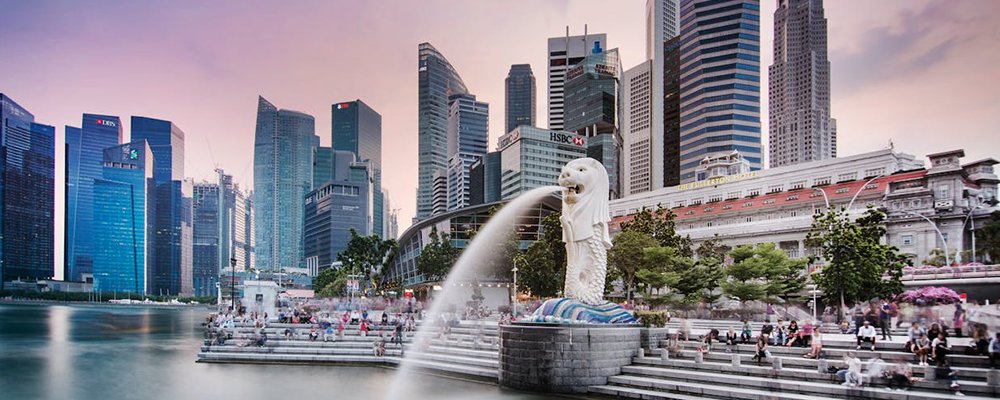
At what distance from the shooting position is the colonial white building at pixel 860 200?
56062 millimetres

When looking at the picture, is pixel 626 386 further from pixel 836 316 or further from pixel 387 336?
pixel 836 316

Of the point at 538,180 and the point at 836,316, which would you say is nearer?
the point at 836,316

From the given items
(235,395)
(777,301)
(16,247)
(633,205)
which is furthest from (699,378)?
(16,247)

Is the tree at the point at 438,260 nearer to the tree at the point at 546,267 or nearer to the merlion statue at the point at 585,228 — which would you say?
the tree at the point at 546,267

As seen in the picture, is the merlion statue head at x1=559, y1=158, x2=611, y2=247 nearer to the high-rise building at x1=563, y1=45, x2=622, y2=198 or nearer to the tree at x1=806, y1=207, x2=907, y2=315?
the tree at x1=806, y1=207, x2=907, y2=315

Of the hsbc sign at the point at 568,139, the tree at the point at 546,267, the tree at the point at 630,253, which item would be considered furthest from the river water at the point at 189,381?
the hsbc sign at the point at 568,139

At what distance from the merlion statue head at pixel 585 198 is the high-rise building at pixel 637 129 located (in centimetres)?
16105

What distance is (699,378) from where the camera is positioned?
20484mm

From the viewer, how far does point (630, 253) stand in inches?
1898

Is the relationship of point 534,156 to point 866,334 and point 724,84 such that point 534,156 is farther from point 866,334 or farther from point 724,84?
point 866,334

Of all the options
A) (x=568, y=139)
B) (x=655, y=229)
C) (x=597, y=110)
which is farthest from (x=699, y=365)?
(x=597, y=110)

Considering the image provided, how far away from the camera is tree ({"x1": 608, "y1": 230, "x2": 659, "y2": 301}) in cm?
4822

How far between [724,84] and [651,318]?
114 m

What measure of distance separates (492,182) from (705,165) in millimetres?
85914
